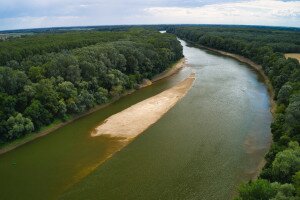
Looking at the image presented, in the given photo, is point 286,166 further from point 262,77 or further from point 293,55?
point 293,55

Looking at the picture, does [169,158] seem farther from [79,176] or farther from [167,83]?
[167,83]

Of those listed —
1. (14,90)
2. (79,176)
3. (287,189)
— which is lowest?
(79,176)

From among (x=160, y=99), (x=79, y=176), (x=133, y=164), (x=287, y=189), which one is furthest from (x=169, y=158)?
(x=160, y=99)

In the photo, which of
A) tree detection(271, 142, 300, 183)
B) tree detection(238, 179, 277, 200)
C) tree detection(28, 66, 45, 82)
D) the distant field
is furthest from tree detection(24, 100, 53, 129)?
the distant field

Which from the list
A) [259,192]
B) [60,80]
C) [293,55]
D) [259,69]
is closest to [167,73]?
[259,69]

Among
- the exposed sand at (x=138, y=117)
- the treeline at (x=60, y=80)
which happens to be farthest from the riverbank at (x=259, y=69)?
the treeline at (x=60, y=80)

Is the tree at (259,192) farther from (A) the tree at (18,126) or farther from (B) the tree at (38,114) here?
(B) the tree at (38,114)
